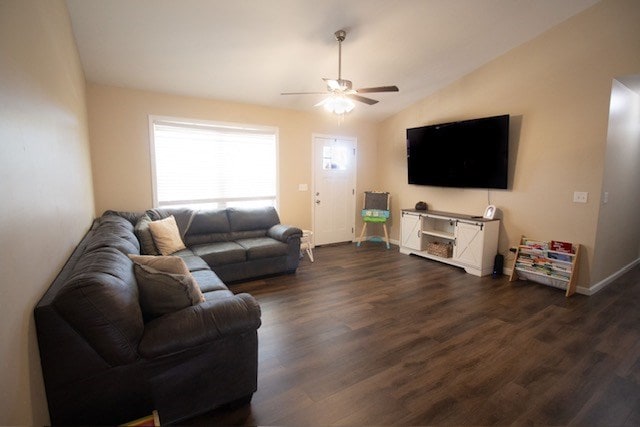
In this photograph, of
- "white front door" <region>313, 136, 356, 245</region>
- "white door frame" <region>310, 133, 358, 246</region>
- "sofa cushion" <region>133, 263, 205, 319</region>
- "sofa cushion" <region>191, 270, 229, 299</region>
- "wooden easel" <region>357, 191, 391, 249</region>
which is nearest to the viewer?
"sofa cushion" <region>133, 263, 205, 319</region>

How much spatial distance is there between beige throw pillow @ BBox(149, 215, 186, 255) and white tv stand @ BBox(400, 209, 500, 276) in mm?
3670

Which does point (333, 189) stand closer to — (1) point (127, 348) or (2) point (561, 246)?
(2) point (561, 246)

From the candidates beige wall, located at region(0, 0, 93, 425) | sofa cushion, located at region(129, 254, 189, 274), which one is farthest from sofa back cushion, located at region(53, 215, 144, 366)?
sofa cushion, located at region(129, 254, 189, 274)

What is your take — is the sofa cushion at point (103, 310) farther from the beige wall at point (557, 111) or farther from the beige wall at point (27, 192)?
the beige wall at point (557, 111)

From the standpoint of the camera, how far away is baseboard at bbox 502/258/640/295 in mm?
3486

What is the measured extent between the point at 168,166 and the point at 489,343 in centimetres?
448

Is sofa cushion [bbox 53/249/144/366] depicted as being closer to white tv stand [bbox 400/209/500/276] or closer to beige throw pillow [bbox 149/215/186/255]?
beige throw pillow [bbox 149/215/186/255]

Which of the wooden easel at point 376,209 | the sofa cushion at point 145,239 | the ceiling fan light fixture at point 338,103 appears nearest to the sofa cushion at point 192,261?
the sofa cushion at point 145,239

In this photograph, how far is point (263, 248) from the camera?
3.89 m

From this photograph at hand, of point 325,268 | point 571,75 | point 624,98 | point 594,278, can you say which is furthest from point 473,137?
point 325,268

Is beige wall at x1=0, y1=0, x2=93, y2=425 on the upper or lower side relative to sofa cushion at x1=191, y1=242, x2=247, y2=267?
upper

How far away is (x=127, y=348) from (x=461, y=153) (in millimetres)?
4657

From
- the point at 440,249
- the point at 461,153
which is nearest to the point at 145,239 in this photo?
the point at 440,249

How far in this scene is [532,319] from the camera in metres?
2.88
